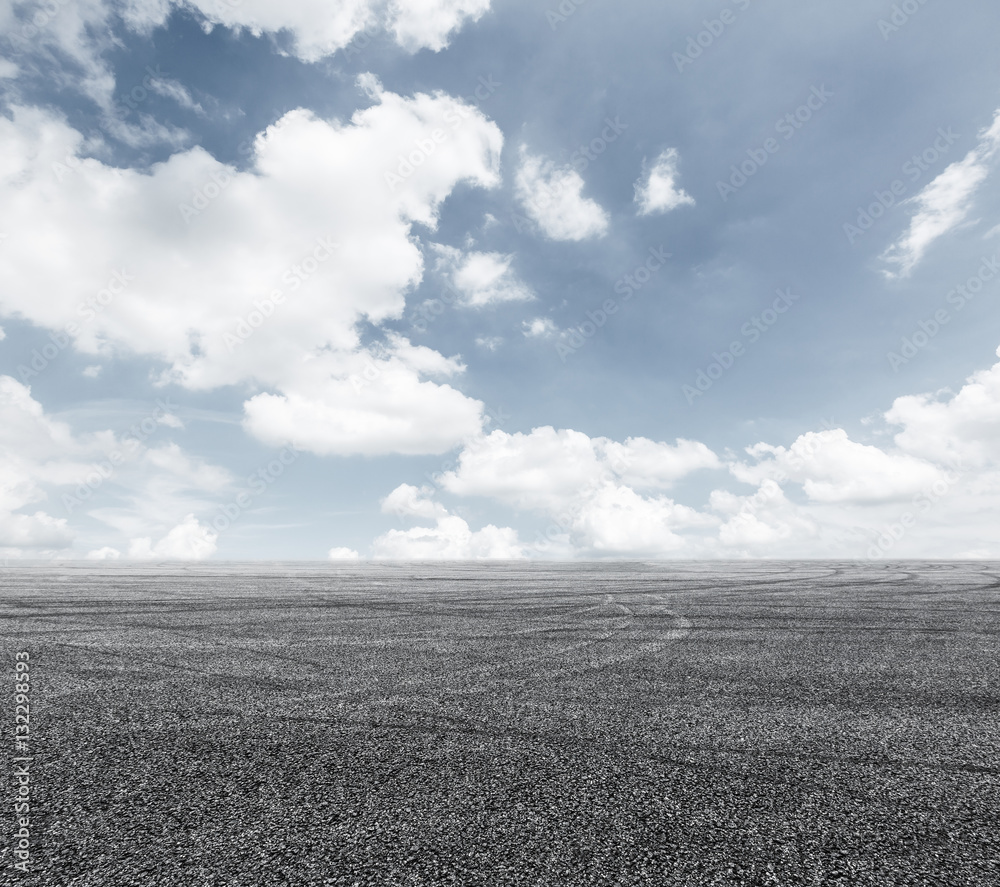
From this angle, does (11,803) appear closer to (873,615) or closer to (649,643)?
(649,643)

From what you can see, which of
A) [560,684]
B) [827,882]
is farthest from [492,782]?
[560,684]

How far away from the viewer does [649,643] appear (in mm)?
7426

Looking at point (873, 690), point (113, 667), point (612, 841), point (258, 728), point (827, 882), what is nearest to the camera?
point (827, 882)

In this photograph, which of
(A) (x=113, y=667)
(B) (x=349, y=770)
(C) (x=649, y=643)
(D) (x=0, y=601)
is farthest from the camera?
(D) (x=0, y=601)

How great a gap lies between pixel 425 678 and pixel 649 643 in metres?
3.40

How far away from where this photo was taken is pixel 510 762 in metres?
3.33

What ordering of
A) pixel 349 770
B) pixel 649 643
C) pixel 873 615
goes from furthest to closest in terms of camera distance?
pixel 873 615 → pixel 649 643 → pixel 349 770

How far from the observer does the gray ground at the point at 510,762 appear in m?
2.38

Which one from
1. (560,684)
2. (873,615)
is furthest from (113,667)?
(873,615)

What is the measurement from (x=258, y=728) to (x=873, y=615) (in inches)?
432

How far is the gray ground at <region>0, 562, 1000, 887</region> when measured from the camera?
2.38 metres

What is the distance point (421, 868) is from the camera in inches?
90.8

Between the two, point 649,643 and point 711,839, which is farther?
point 649,643

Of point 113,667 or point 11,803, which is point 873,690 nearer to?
point 11,803
